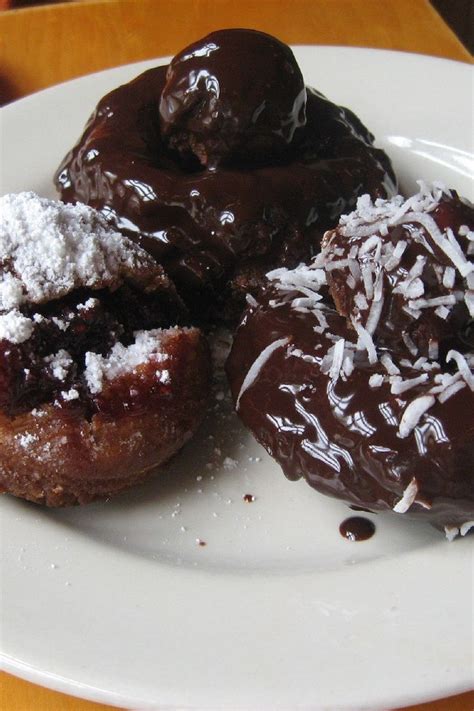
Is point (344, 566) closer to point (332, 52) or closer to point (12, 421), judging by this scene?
point (12, 421)

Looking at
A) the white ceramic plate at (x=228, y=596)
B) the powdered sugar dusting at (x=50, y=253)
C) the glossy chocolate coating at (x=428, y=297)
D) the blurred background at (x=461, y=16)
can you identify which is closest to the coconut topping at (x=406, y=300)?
the glossy chocolate coating at (x=428, y=297)


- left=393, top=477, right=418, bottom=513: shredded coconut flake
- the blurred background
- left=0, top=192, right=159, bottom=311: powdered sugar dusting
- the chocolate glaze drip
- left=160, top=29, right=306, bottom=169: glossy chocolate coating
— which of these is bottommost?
the chocolate glaze drip

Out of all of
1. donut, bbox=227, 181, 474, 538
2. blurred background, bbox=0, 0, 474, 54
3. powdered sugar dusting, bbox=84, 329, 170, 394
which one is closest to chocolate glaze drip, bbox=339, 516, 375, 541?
donut, bbox=227, 181, 474, 538

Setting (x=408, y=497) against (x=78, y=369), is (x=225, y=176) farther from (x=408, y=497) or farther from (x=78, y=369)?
(x=408, y=497)

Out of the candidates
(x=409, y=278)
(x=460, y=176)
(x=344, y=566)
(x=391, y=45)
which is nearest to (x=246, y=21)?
(x=391, y=45)

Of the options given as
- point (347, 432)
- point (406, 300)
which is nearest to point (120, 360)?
point (347, 432)

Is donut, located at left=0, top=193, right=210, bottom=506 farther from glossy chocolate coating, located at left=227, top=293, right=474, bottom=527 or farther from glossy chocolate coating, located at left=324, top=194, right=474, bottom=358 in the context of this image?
glossy chocolate coating, located at left=324, top=194, right=474, bottom=358
